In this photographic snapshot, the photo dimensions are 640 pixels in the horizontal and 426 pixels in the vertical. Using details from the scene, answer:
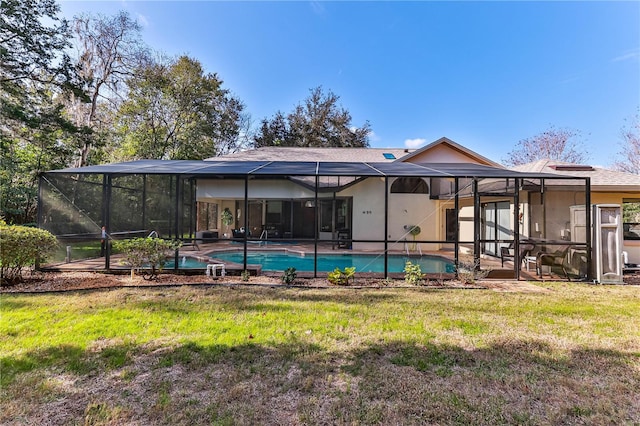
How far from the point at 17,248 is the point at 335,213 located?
1124 cm

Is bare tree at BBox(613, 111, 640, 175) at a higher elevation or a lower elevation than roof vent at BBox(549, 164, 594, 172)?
higher

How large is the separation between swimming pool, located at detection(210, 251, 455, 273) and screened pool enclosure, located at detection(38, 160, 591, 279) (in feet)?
0.38

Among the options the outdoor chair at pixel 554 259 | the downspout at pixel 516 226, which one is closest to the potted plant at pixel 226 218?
the downspout at pixel 516 226

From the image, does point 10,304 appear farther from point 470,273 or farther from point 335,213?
point 335,213

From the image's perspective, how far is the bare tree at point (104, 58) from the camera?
17.8 m

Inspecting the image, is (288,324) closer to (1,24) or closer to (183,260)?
(183,260)

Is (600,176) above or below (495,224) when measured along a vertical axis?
above

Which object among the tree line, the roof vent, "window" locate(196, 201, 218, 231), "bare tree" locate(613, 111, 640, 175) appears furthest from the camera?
"bare tree" locate(613, 111, 640, 175)

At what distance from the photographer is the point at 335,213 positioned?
14625 mm

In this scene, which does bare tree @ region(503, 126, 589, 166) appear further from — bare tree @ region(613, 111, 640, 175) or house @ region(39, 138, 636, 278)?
house @ region(39, 138, 636, 278)

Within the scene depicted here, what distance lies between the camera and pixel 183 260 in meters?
9.11

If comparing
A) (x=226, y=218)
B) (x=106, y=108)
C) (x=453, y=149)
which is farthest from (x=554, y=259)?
(x=106, y=108)

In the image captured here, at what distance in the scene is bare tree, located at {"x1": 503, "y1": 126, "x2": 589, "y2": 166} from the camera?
923 inches

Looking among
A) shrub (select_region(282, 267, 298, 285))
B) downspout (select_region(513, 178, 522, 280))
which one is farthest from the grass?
downspout (select_region(513, 178, 522, 280))
